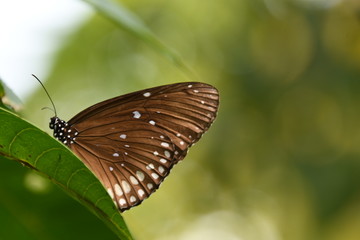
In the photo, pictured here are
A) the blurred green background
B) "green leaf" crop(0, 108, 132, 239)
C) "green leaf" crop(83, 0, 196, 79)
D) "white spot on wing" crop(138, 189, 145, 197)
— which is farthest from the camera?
the blurred green background

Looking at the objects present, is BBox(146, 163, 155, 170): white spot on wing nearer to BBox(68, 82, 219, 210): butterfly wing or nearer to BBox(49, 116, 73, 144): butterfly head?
BBox(68, 82, 219, 210): butterfly wing

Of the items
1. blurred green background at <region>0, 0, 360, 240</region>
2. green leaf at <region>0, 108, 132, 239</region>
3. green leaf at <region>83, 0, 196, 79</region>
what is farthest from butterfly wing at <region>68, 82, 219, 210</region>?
blurred green background at <region>0, 0, 360, 240</region>

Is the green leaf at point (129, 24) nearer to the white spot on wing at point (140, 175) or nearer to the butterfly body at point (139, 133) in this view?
the butterfly body at point (139, 133)

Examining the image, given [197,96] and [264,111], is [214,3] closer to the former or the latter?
[264,111]

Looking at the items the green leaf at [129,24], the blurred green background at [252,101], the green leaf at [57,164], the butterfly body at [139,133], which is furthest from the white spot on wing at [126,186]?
the blurred green background at [252,101]

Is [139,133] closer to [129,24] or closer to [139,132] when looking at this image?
[139,132]

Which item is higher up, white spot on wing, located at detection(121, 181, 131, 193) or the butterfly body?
the butterfly body

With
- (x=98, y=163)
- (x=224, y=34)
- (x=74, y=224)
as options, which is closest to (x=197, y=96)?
(x=98, y=163)
